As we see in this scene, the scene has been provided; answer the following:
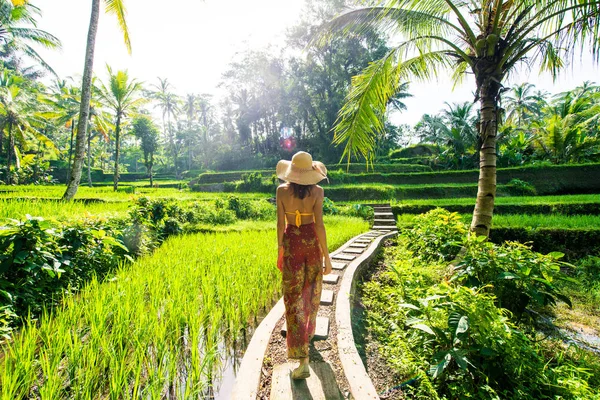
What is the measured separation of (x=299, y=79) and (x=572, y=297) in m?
24.0

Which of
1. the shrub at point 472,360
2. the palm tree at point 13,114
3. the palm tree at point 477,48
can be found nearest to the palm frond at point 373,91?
the palm tree at point 477,48

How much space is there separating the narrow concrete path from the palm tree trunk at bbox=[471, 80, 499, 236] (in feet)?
6.97

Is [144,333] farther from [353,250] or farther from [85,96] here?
[85,96]

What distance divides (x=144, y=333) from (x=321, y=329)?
1.44m

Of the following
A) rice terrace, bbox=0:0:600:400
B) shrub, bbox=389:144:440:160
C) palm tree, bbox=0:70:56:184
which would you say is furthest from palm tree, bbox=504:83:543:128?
palm tree, bbox=0:70:56:184

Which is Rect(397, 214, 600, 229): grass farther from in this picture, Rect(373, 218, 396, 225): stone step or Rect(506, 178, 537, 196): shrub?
Rect(506, 178, 537, 196): shrub

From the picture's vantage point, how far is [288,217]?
6.69 feet

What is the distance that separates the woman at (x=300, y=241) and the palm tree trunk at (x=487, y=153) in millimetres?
2590

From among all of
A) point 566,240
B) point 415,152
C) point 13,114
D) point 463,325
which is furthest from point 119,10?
point 415,152

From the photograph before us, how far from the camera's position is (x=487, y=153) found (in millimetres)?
3412

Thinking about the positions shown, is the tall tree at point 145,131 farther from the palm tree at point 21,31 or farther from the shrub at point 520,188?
the shrub at point 520,188

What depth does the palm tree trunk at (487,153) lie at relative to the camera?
3404 mm

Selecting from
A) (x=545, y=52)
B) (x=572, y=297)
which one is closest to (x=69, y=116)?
(x=545, y=52)

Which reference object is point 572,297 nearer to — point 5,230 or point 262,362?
point 262,362
